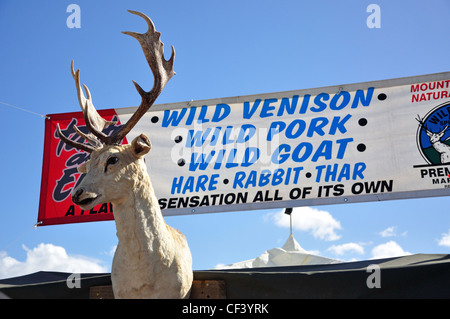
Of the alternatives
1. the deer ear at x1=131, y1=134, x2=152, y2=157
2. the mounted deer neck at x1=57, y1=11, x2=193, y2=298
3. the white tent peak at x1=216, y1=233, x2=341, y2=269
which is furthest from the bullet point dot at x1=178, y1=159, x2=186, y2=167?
the deer ear at x1=131, y1=134, x2=152, y2=157

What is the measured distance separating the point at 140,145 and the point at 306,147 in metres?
2.16

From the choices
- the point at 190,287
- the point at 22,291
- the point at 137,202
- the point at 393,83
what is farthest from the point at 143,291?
the point at 393,83

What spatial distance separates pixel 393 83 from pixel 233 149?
182 cm

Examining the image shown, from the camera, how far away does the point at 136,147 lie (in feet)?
10.8

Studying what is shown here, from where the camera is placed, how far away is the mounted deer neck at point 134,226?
2994mm

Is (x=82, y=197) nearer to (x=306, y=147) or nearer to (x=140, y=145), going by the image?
(x=140, y=145)

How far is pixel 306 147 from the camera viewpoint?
4.85m

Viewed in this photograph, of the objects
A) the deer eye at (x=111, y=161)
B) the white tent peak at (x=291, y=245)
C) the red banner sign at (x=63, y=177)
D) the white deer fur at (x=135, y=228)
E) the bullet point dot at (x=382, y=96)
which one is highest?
the bullet point dot at (x=382, y=96)

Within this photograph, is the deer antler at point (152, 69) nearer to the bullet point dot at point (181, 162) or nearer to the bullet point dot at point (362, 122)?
the bullet point dot at point (181, 162)

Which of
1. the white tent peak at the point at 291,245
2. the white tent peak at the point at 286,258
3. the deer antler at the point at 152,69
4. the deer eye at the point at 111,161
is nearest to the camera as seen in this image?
the deer eye at the point at 111,161

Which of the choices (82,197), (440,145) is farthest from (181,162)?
(440,145)

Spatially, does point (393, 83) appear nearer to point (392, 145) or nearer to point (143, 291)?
point (392, 145)

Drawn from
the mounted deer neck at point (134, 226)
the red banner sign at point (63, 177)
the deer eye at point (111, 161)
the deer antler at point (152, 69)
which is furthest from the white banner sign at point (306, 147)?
the deer eye at point (111, 161)

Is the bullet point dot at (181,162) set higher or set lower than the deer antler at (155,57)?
lower
